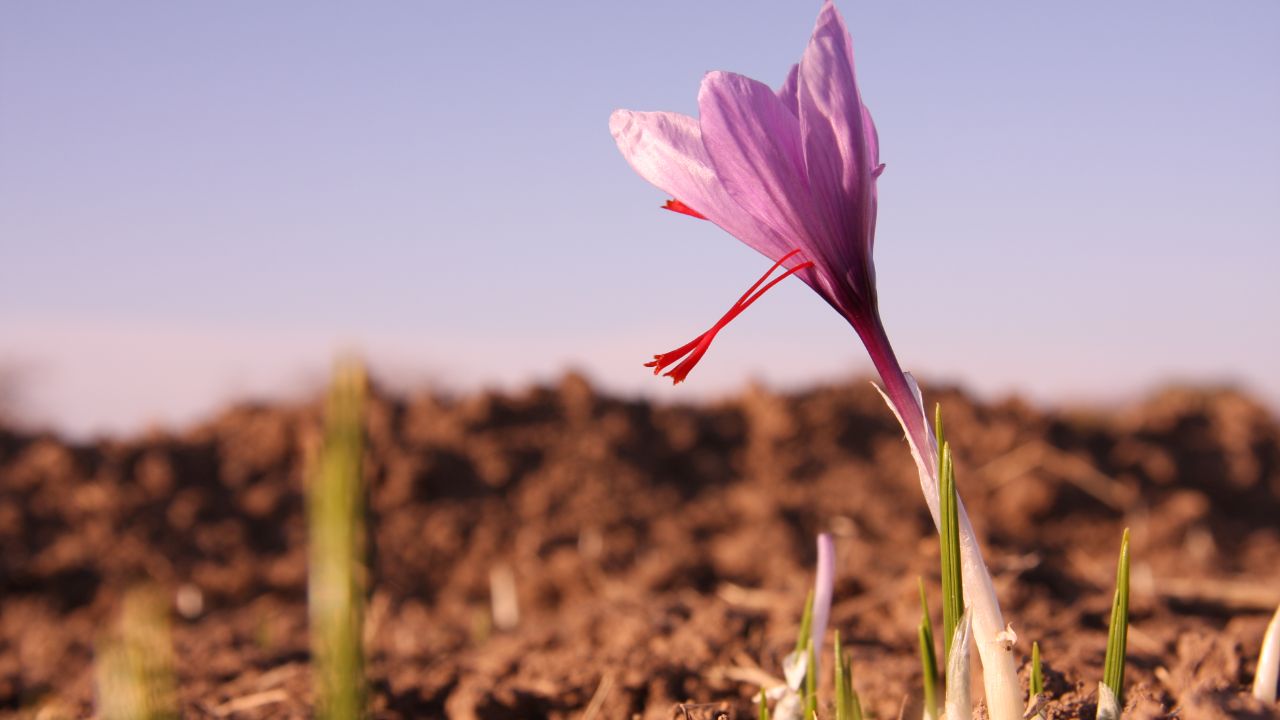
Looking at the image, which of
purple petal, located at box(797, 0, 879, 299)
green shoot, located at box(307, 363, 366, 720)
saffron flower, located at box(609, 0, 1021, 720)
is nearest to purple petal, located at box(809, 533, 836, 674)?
saffron flower, located at box(609, 0, 1021, 720)

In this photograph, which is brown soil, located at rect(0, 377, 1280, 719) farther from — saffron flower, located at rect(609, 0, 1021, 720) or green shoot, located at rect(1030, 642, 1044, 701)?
saffron flower, located at rect(609, 0, 1021, 720)

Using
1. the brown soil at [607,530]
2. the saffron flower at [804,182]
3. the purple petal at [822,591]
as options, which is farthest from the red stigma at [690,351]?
the brown soil at [607,530]

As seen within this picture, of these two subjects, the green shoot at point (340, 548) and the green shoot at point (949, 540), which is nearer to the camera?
the green shoot at point (340, 548)

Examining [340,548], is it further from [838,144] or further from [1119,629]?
[1119,629]

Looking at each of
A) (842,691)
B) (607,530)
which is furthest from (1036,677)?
(607,530)

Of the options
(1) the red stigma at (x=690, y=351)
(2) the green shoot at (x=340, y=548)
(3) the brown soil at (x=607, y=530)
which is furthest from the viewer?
(3) the brown soil at (x=607, y=530)

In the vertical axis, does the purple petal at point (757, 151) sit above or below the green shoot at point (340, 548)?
above

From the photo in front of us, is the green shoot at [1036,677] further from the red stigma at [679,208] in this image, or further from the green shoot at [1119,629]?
the red stigma at [679,208]
